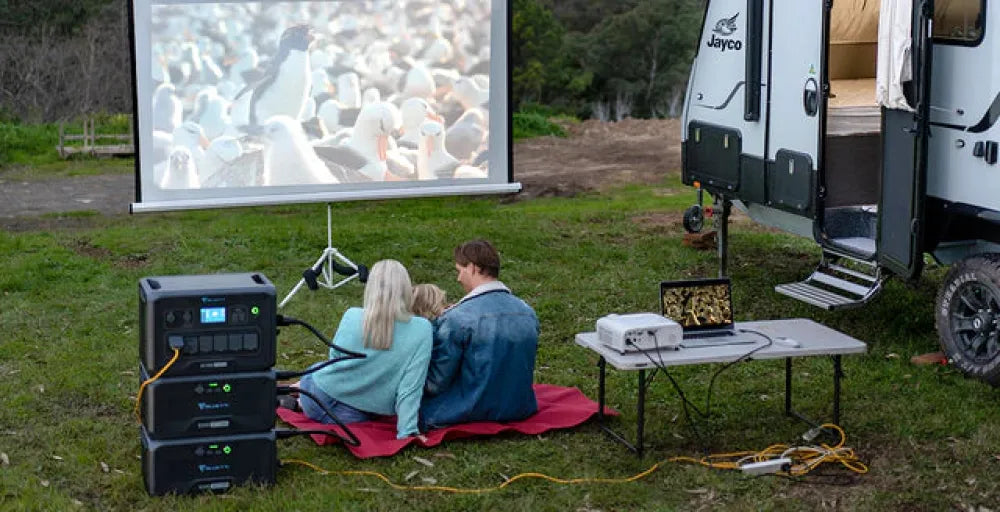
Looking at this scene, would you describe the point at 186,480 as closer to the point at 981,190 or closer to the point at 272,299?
the point at 272,299

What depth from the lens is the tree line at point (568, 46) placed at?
909 inches

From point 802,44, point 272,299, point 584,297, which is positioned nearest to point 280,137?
point 584,297

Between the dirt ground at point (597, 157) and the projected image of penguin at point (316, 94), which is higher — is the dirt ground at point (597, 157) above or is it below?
below

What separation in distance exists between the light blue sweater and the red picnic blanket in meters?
0.09

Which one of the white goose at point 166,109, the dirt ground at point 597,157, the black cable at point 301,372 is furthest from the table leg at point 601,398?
the dirt ground at point 597,157

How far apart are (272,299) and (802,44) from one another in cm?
463

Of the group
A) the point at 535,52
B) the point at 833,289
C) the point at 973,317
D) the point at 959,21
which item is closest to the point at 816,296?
the point at 833,289

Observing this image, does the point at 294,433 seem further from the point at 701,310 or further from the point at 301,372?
the point at 701,310

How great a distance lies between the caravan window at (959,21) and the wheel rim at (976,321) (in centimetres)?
135

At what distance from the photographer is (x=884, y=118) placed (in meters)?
8.15

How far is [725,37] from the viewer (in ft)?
33.2

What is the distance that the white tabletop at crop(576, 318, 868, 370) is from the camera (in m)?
6.25

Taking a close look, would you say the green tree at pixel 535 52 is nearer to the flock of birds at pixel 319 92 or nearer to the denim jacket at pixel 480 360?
the flock of birds at pixel 319 92

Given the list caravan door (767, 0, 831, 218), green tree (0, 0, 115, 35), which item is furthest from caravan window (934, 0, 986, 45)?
green tree (0, 0, 115, 35)
